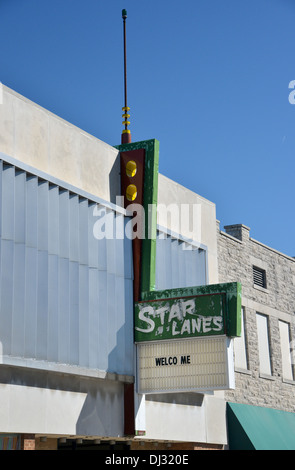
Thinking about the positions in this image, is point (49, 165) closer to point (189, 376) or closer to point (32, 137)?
point (32, 137)

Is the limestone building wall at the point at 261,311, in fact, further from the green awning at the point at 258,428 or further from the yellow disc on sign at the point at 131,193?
the yellow disc on sign at the point at 131,193

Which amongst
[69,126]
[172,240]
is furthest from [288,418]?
[69,126]

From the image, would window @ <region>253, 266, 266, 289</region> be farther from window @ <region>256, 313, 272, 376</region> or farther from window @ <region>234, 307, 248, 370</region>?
window @ <region>234, 307, 248, 370</region>

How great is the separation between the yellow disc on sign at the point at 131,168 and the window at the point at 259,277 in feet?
31.6

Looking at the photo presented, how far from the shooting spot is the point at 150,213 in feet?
69.4

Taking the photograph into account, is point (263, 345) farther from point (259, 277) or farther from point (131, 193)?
point (131, 193)

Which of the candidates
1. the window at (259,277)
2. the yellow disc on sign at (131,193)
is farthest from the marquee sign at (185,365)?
the window at (259,277)

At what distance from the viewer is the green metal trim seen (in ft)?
68.3

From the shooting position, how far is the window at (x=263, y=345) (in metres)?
28.7

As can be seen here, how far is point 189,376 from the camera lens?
2034cm

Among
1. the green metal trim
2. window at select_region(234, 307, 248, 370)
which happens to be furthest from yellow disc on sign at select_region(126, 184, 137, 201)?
window at select_region(234, 307, 248, 370)

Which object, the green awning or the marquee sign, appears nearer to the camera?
the marquee sign

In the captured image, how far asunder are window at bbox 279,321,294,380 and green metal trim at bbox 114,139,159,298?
11.1 meters
